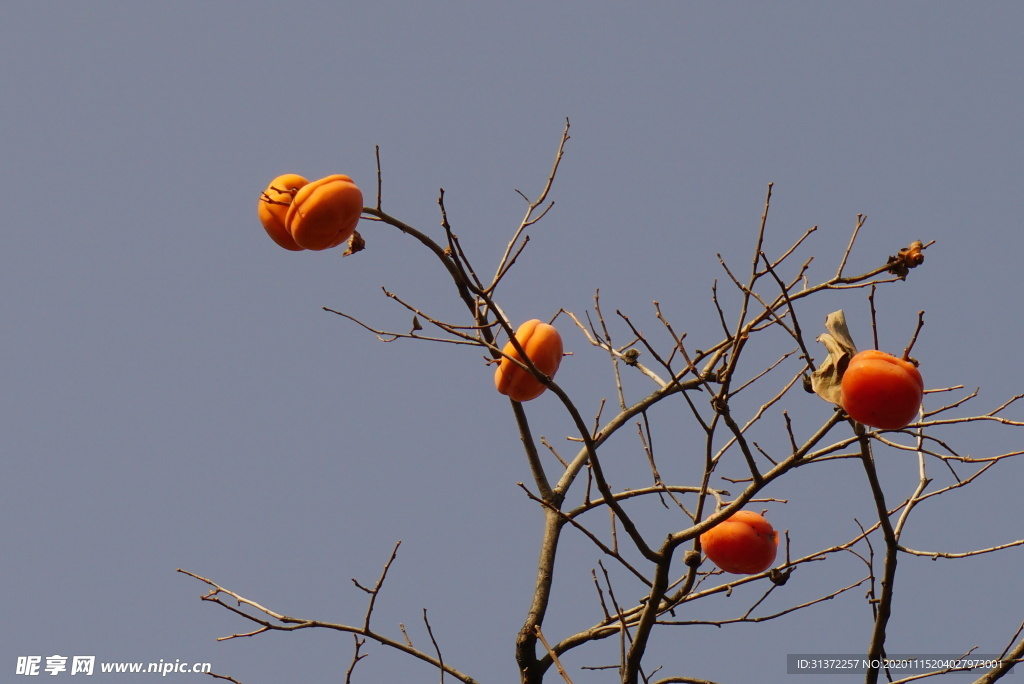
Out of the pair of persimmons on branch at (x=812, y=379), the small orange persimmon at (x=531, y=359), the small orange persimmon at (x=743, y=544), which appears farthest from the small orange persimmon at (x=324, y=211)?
the small orange persimmon at (x=743, y=544)

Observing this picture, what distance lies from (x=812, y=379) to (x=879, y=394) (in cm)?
24

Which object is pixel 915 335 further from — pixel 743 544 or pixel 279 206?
pixel 279 206

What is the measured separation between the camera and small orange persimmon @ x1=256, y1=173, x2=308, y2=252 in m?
3.23

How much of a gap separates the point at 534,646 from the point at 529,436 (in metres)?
0.89

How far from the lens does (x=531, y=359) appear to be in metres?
3.69

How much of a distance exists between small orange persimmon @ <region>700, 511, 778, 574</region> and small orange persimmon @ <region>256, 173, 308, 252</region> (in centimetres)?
186

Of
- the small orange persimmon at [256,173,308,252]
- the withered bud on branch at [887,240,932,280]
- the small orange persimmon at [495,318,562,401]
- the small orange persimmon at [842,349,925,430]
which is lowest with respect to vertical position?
the small orange persimmon at [842,349,925,430]

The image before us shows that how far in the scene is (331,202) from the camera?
9.99 feet

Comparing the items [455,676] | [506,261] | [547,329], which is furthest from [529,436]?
[455,676]

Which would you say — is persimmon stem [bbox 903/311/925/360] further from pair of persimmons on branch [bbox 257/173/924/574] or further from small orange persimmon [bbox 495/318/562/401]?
small orange persimmon [bbox 495/318/562/401]

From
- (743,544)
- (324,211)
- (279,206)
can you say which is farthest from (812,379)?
(279,206)

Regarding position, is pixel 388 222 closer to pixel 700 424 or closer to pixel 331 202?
pixel 331 202

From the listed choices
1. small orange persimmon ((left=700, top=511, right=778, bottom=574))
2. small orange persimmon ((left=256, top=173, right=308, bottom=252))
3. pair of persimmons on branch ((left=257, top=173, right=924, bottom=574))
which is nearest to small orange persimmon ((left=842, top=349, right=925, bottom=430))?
pair of persimmons on branch ((left=257, top=173, right=924, bottom=574))

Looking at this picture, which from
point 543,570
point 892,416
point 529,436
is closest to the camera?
point 892,416
